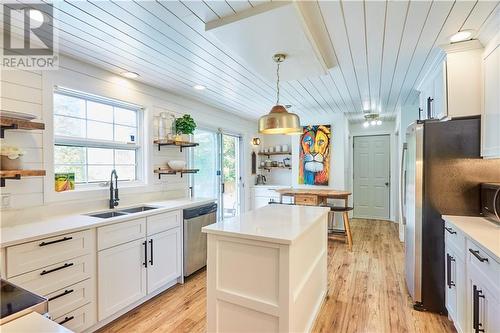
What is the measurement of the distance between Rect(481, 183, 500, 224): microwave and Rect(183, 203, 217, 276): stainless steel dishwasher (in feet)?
9.27

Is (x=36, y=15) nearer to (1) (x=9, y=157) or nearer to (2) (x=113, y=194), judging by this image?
(1) (x=9, y=157)

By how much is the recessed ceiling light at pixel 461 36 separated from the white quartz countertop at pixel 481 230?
4.82 feet

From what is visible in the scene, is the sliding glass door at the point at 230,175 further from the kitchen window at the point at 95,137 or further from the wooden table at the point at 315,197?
the kitchen window at the point at 95,137

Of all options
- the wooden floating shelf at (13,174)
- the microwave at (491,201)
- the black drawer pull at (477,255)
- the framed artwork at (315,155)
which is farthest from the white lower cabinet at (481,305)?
the framed artwork at (315,155)

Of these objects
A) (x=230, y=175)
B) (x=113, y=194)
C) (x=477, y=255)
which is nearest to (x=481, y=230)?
(x=477, y=255)

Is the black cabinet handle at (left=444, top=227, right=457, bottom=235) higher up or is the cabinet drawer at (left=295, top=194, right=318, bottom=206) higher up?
the black cabinet handle at (left=444, top=227, right=457, bottom=235)

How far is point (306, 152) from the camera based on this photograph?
5.47 metres

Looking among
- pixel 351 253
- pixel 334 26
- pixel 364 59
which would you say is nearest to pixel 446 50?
pixel 364 59

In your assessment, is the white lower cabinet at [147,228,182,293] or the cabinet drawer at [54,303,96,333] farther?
the white lower cabinet at [147,228,182,293]

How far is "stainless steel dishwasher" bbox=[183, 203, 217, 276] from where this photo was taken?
3082 millimetres

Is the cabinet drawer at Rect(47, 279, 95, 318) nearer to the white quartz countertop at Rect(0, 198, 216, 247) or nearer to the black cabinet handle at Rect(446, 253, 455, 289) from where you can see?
the white quartz countertop at Rect(0, 198, 216, 247)

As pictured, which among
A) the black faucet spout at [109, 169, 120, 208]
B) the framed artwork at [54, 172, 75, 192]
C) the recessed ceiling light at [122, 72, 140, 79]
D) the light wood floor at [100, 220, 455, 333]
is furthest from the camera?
the recessed ceiling light at [122, 72, 140, 79]

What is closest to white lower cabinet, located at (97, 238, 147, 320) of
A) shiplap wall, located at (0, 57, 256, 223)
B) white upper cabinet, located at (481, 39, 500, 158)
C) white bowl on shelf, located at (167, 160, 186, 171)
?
shiplap wall, located at (0, 57, 256, 223)

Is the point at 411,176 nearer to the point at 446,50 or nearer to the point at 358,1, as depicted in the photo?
the point at 446,50
